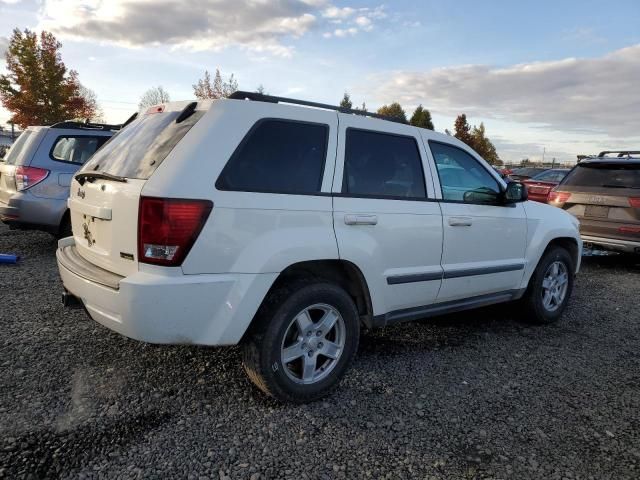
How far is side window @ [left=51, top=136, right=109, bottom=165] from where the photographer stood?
6520 mm

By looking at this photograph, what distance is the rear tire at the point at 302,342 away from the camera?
283 cm

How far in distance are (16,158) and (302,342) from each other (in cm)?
558

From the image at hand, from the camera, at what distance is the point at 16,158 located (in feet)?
21.4

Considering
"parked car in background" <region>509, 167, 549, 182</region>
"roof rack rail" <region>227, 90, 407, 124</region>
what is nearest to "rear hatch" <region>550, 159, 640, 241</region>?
"roof rack rail" <region>227, 90, 407, 124</region>

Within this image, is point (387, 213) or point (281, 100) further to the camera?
point (387, 213)

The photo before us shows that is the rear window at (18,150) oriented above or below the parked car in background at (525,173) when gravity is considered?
below

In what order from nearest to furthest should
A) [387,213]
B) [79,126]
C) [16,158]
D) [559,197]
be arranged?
[387,213] → [16,158] → [79,126] → [559,197]

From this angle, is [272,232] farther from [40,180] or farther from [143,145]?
[40,180]

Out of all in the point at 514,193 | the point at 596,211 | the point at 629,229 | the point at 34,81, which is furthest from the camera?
the point at 34,81

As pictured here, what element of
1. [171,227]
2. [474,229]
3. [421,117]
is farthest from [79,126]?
[421,117]

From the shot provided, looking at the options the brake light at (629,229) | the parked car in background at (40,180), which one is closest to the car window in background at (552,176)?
the brake light at (629,229)

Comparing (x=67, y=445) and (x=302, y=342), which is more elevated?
(x=302, y=342)

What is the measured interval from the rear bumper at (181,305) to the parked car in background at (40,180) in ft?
13.6

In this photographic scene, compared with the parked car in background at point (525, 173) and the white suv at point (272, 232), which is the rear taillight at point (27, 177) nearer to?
the white suv at point (272, 232)
